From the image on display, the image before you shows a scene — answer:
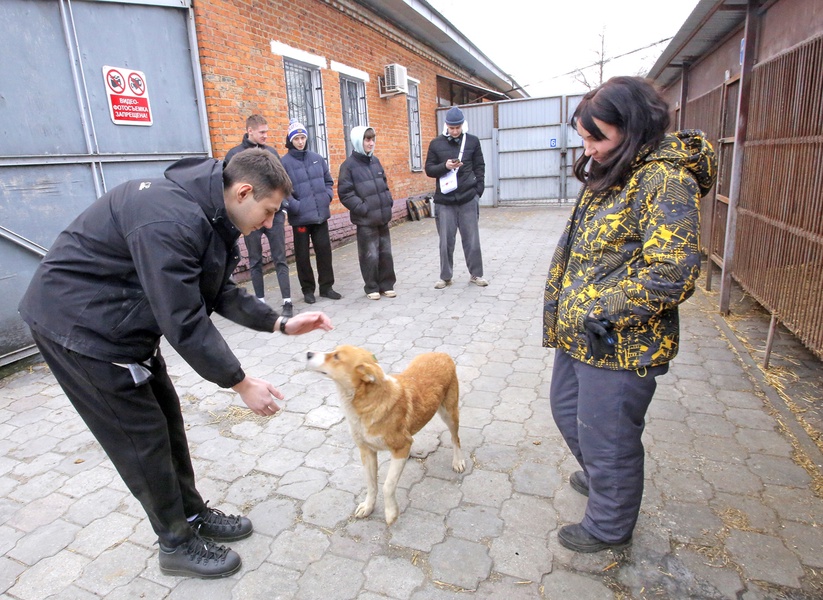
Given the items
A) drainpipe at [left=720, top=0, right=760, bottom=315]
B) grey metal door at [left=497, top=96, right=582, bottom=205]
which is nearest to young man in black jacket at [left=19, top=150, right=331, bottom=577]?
drainpipe at [left=720, top=0, right=760, bottom=315]

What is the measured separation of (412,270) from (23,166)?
17.2ft

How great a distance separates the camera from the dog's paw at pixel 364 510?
9.20ft

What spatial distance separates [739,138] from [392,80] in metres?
8.59

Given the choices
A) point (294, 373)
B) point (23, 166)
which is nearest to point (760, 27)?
point (294, 373)

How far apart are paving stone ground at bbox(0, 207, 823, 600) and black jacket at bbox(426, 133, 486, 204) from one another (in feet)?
9.02

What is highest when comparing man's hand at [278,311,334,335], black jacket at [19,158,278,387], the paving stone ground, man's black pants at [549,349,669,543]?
black jacket at [19,158,278,387]

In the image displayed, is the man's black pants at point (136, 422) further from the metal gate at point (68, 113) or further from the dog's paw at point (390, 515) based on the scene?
the metal gate at point (68, 113)

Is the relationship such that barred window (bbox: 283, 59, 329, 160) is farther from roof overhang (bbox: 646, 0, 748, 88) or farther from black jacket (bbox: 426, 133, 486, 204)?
roof overhang (bbox: 646, 0, 748, 88)

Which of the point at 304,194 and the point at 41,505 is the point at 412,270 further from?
the point at 41,505

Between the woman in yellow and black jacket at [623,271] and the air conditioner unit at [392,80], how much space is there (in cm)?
1091

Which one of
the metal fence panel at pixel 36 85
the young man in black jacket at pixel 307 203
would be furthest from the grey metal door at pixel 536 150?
the metal fence panel at pixel 36 85

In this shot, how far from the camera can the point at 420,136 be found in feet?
49.4

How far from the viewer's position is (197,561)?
2443 mm

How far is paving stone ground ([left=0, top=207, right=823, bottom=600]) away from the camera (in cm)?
239
